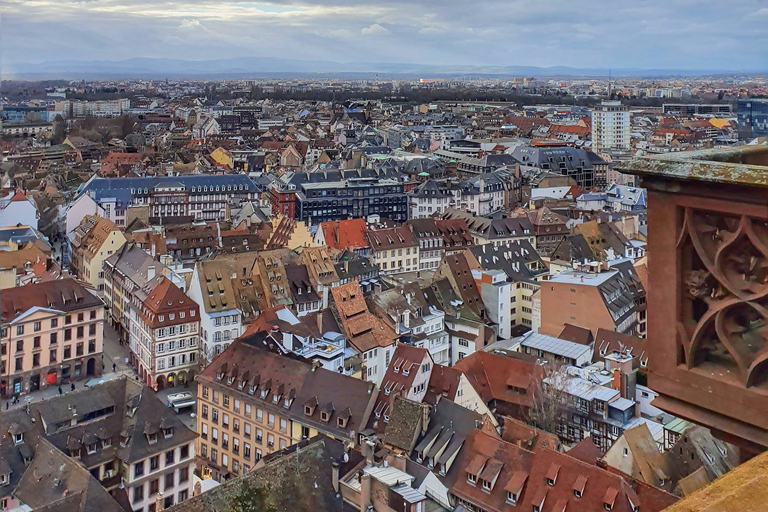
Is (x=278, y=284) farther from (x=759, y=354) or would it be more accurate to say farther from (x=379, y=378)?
(x=759, y=354)

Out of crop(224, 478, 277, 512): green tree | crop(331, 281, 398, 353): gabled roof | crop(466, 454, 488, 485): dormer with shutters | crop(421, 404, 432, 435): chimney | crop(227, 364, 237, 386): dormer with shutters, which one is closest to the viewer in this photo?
crop(224, 478, 277, 512): green tree

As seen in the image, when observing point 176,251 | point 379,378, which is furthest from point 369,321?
point 176,251

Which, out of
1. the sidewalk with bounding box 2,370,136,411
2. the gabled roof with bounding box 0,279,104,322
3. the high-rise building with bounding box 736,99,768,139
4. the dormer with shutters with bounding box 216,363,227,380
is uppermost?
the high-rise building with bounding box 736,99,768,139

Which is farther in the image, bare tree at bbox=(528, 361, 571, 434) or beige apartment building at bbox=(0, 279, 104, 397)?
beige apartment building at bbox=(0, 279, 104, 397)

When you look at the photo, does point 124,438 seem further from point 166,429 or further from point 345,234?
point 345,234

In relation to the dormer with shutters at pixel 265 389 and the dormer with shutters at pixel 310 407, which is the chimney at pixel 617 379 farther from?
the dormer with shutters at pixel 265 389

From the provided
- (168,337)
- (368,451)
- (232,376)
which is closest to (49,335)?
(168,337)

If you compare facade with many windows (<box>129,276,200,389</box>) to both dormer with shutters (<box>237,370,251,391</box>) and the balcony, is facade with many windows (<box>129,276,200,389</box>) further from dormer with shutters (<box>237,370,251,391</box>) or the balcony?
the balcony

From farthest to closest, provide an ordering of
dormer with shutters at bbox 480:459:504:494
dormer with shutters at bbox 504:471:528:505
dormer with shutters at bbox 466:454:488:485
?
dormer with shutters at bbox 466:454:488:485 → dormer with shutters at bbox 480:459:504:494 → dormer with shutters at bbox 504:471:528:505

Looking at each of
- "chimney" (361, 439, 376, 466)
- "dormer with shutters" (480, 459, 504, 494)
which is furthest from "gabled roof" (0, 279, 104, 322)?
"dormer with shutters" (480, 459, 504, 494)

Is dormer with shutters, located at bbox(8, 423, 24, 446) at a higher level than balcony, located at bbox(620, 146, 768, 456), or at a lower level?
lower
